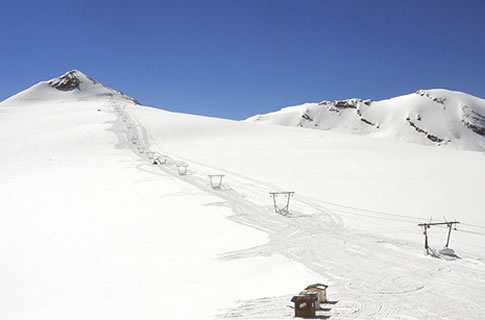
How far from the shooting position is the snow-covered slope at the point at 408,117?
137m

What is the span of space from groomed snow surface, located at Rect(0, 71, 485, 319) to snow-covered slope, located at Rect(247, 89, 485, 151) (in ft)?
404

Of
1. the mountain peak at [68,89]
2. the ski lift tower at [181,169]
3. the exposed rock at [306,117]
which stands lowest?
the ski lift tower at [181,169]

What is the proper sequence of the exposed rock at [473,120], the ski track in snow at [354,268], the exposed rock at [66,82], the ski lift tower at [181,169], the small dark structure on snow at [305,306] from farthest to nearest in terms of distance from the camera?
the exposed rock at [473,120] < the exposed rock at [66,82] < the ski lift tower at [181,169] < the ski track in snow at [354,268] < the small dark structure on snow at [305,306]

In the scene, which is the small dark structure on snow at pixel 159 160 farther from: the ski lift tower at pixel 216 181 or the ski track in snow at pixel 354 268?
the ski track in snow at pixel 354 268

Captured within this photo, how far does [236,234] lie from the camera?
1298 centimetres

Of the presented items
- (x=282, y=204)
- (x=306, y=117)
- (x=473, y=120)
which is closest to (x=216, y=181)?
(x=282, y=204)

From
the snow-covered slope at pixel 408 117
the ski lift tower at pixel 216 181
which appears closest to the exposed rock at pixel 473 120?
the snow-covered slope at pixel 408 117

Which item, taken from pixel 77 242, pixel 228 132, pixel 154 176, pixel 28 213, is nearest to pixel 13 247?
pixel 77 242

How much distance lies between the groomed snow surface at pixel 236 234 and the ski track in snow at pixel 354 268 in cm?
5

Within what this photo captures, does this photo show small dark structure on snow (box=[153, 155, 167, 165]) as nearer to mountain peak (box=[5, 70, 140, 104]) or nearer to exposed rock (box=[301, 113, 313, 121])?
mountain peak (box=[5, 70, 140, 104])

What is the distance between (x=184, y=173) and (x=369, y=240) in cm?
1440

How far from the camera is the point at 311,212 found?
15992 mm

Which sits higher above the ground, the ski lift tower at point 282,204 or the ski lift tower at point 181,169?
the ski lift tower at point 181,169

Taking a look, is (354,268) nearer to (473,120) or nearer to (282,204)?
(282,204)
